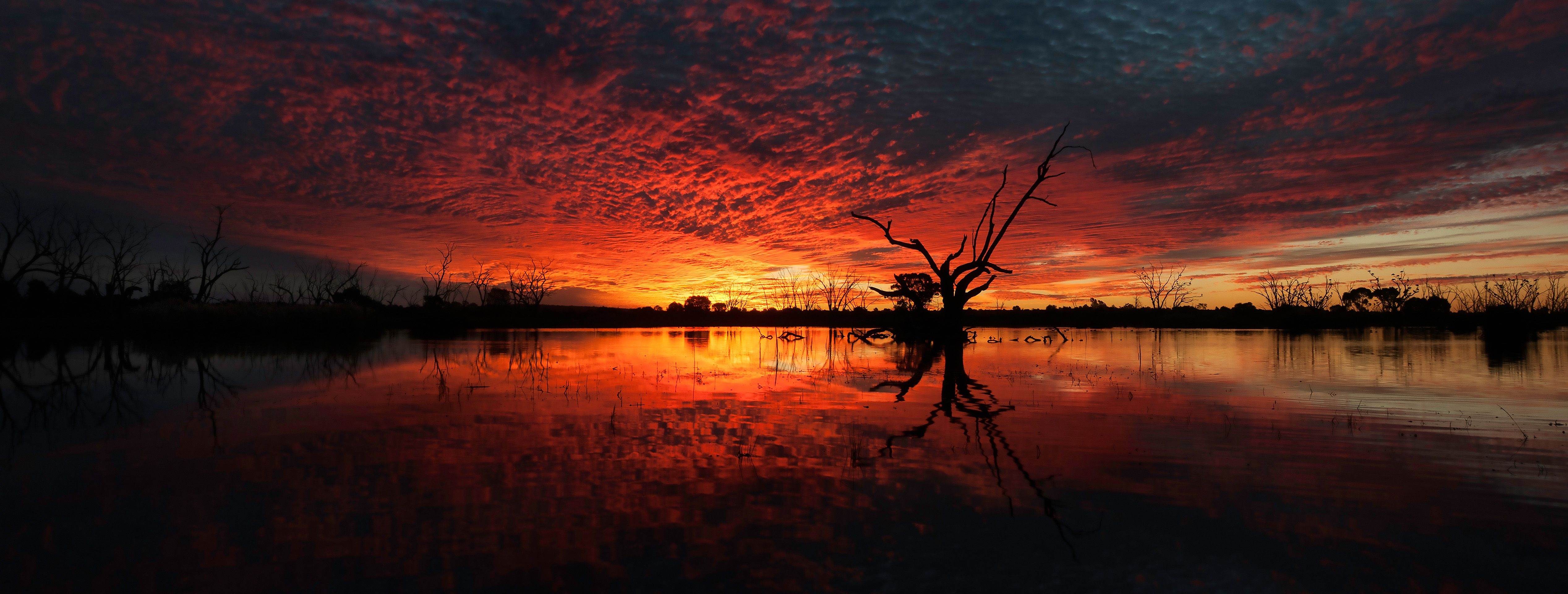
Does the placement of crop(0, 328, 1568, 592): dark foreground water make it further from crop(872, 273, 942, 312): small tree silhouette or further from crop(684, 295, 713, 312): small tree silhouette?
crop(684, 295, 713, 312): small tree silhouette

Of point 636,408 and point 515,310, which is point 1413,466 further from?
point 515,310

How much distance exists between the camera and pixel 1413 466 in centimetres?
617

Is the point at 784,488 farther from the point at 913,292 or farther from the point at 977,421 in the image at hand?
the point at 913,292

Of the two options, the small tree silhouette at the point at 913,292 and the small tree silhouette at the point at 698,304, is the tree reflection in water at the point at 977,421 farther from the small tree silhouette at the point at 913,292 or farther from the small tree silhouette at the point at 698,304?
the small tree silhouette at the point at 698,304

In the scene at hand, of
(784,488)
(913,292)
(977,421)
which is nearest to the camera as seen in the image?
(784,488)

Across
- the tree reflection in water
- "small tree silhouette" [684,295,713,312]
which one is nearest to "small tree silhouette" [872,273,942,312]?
the tree reflection in water

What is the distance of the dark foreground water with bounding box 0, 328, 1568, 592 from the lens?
3.81 meters

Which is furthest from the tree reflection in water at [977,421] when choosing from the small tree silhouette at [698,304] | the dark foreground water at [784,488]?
the small tree silhouette at [698,304]

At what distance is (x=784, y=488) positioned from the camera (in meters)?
5.49

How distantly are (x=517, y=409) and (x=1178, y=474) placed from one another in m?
8.49

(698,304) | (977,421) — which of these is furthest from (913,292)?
(698,304)

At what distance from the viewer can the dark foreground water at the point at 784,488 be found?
12.5 feet

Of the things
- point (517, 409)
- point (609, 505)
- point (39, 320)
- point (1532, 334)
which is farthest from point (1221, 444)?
point (39, 320)

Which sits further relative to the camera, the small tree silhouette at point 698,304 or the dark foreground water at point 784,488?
the small tree silhouette at point 698,304
